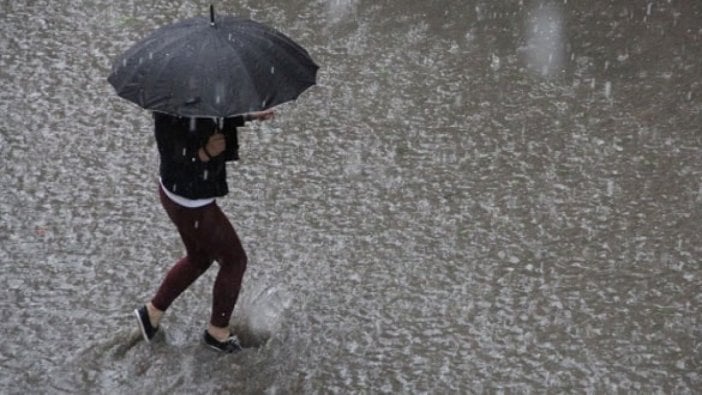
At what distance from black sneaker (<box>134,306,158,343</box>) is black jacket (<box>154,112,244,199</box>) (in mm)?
736

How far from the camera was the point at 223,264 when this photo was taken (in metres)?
4.78

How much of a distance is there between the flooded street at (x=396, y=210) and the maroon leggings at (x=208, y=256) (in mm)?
272

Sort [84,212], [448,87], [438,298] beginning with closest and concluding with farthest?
[438,298]
[84,212]
[448,87]

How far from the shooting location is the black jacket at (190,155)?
4.44 meters

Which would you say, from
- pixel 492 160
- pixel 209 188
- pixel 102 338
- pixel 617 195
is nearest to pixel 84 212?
pixel 102 338

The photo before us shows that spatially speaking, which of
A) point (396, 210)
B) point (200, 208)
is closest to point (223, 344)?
point (200, 208)

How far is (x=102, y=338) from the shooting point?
5.06 metres

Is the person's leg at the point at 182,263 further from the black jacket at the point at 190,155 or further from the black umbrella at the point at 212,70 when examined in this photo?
the black umbrella at the point at 212,70

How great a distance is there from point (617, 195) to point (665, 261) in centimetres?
70

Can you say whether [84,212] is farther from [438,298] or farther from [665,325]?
[665,325]

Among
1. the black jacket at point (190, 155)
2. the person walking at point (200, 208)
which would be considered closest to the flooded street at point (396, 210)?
the person walking at point (200, 208)

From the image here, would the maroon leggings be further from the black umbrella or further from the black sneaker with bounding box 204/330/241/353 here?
the black umbrella

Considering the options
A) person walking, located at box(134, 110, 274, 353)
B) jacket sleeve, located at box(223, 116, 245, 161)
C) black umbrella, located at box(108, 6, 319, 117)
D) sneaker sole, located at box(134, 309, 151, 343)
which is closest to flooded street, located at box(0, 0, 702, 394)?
sneaker sole, located at box(134, 309, 151, 343)

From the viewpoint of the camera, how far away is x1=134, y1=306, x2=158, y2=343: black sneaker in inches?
195
